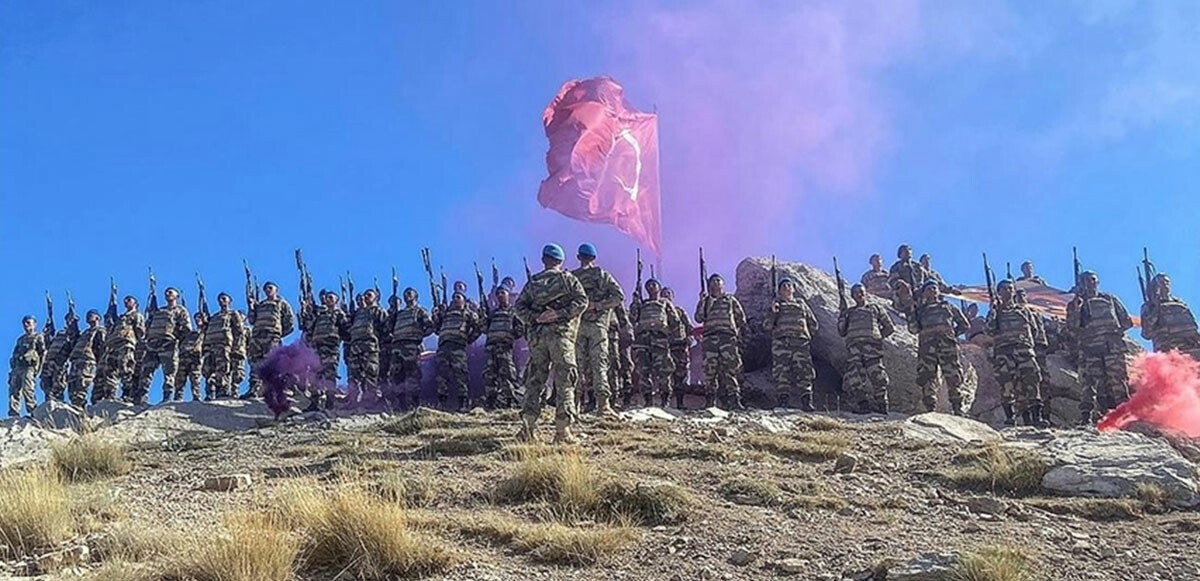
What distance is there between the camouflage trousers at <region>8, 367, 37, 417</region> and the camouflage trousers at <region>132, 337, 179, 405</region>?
2.85 meters

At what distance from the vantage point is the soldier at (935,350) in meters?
14.5

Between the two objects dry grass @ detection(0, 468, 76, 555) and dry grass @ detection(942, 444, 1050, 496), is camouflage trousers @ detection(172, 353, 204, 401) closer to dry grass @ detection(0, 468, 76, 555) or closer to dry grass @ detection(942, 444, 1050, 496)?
dry grass @ detection(0, 468, 76, 555)

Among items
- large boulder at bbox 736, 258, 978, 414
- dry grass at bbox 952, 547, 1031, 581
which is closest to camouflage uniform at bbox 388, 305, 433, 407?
large boulder at bbox 736, 258, 978, 414

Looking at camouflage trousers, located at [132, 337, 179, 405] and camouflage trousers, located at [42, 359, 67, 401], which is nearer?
camouflage trousers, located at [132, 337, 179, 405]

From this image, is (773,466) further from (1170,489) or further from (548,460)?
(1170,489)

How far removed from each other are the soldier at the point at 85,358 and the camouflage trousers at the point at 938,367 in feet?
41.9

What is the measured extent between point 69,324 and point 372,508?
49.9ft

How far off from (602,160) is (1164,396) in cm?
864

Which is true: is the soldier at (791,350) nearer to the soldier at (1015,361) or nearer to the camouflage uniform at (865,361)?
the camouflage uniform at (865,361)

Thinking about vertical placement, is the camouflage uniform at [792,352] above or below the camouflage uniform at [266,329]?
below

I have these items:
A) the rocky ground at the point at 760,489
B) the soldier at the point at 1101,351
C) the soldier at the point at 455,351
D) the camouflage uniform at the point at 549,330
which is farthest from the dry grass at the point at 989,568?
the soldier at the point at 455,351

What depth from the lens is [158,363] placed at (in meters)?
16.3

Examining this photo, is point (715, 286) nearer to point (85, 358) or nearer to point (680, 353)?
point (680, 353)

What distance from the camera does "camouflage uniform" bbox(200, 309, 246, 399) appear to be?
16125 mm
